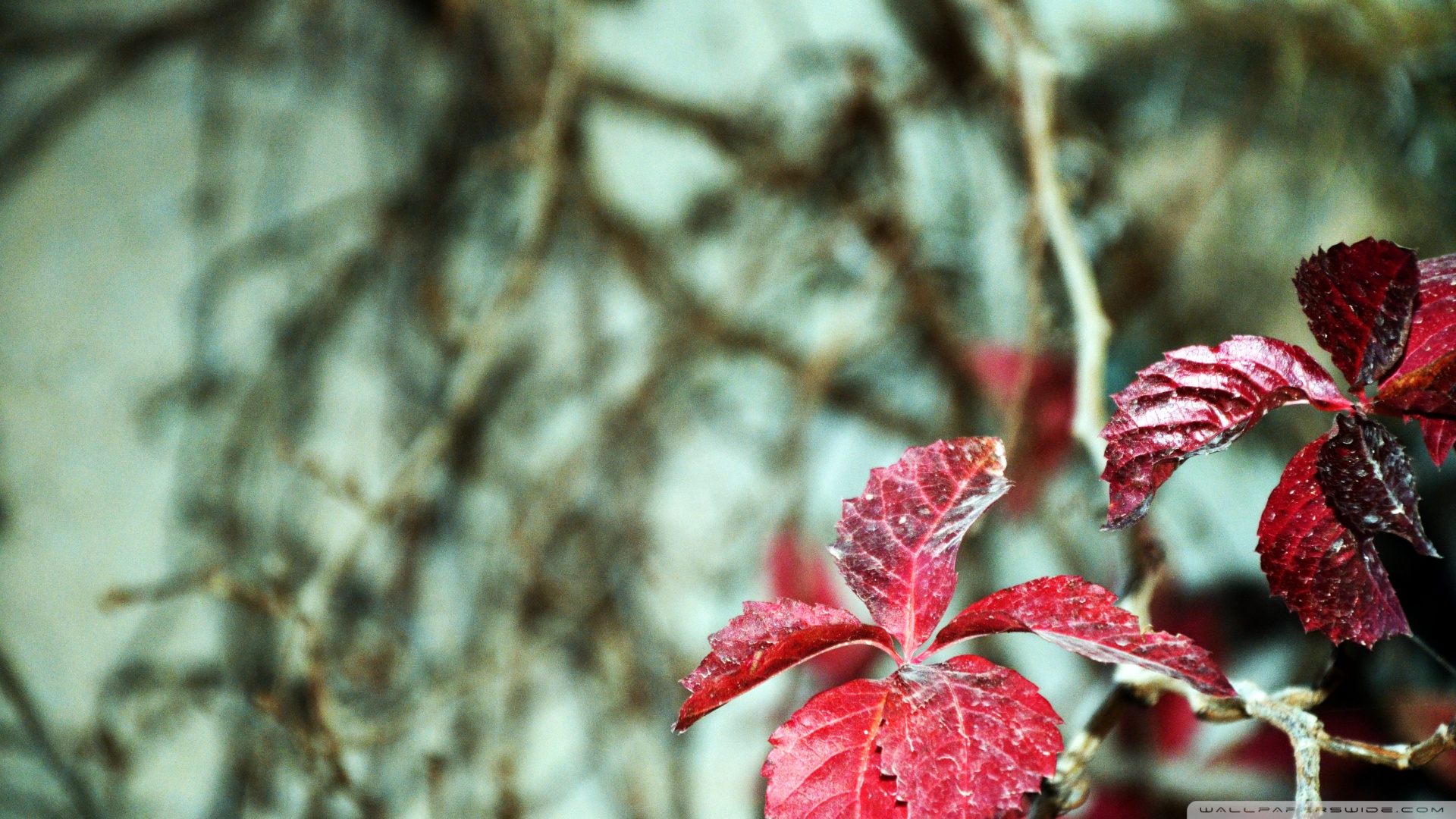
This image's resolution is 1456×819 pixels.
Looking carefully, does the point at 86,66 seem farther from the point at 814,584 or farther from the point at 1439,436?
the point at 1439,436

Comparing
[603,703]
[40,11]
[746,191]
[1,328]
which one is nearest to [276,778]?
[603,703]

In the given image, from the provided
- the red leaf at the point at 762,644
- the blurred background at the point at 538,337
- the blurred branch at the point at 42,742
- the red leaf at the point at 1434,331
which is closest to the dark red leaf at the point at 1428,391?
the red leaf at the point at 1434,331

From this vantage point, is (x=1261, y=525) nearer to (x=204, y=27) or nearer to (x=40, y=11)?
(x=204, y=27)

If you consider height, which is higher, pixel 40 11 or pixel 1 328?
pixel 40 11

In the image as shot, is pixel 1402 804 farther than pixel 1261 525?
Yes

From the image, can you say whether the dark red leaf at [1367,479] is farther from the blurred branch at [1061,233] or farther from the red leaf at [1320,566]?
the blurred branch at [1061,233]

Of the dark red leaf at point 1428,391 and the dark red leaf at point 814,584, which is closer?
the dark red leaf at point 1428,391
